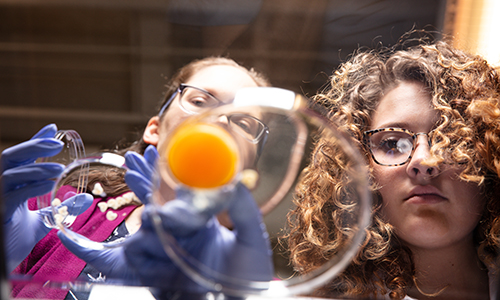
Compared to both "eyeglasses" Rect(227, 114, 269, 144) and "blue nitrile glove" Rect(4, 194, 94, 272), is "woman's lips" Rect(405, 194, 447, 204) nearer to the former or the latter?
"eyeglasses" Rect(227, 114, 269, 144)

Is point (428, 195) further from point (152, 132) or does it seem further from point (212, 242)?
point (152, 132)

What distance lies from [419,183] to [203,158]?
18.5 inches

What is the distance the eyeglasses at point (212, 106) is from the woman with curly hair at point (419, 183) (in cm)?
15

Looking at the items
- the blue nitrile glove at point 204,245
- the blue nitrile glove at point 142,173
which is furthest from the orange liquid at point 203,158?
the blue nitrile glove at point 142,173

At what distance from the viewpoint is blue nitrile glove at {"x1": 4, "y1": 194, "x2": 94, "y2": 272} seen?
1.97 ft

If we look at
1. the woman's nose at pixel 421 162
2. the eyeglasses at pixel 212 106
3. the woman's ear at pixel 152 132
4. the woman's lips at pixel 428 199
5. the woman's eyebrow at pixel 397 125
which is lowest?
the woman's lips at pixel 428 199

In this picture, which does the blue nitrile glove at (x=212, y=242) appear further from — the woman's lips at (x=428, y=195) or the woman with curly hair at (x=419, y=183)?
the woman's lips at (x=428, y=195)

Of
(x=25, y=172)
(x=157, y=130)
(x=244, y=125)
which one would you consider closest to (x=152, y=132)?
(x=157, y=130)

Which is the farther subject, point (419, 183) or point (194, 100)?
point (194, 100)

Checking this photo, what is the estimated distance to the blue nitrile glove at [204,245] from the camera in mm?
415

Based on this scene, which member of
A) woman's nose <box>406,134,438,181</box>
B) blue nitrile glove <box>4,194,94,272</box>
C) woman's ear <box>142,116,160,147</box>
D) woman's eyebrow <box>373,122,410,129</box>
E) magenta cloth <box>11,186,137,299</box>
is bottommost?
magenta cloth <box>11,186,137,299</box>

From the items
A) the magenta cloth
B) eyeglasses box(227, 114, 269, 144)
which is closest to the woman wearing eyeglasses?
the magenta cloth

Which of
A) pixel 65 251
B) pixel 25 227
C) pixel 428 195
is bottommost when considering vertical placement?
pixel 65 251

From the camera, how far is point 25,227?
2.06 feet
